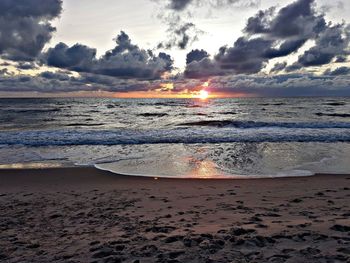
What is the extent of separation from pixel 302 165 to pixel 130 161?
6880 mm

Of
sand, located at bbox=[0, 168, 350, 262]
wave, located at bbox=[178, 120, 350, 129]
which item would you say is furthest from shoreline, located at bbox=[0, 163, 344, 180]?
wave, located at bbox=[178, 120, 350, 129]

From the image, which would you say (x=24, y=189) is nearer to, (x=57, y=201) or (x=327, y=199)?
(x=57, y=201)

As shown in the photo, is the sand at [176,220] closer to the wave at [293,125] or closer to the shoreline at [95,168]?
the shoreline at [95,168]

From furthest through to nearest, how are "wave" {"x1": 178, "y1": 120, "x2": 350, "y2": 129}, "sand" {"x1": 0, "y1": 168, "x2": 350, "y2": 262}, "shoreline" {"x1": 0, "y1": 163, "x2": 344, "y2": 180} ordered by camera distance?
"wave" {"x1": 178, "y1": 120, "x2": 350, "y2": 129}, "shoreline" {"x1": 0, "y1": 163, "x2": 344, "y2": 180}, "sand" {"x1": 0, "y1": 168, "x2": 350, "y2": 262}

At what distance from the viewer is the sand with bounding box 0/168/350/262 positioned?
4.63 m

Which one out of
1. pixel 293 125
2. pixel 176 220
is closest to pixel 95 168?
pixel 176 220

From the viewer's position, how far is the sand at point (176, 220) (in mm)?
4633

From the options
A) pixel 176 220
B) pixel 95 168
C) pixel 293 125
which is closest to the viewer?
pixel 176 220

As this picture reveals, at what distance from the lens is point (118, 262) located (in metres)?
4.41

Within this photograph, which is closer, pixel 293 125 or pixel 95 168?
pixel 95 168

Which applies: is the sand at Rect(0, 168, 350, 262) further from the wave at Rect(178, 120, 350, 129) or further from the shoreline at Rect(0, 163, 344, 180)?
the wave at Rect(178, 120, 350, 129)

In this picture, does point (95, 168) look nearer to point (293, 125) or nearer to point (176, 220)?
point (176, 220)

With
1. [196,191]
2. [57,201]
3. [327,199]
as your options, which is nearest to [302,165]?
[327,199]

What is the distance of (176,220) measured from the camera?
6125 mm
